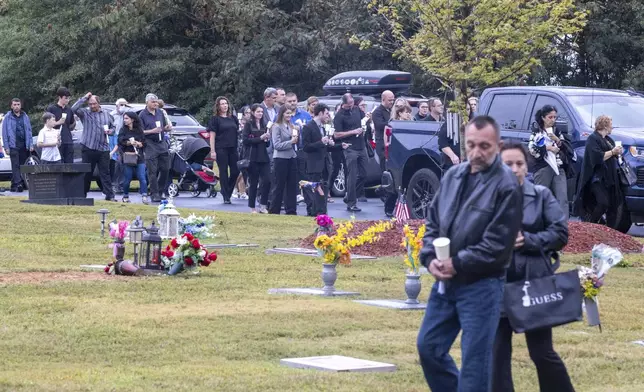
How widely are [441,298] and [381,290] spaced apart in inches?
253

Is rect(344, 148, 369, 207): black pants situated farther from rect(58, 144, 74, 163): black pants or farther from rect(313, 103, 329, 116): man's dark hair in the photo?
rect(58, 144, 74, 163): black pants

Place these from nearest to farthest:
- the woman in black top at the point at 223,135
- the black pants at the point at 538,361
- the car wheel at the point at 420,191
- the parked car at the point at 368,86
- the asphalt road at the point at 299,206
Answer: the black pants at the point at 538,361 → the car wheel at the point at 420,191 → the asphalt road at the point at 299,206 → the woman in black top at the point at 223,135 → the parked car at the point at 368,86

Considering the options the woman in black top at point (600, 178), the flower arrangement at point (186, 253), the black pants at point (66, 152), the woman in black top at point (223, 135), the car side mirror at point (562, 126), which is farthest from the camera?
the black pants at point (66, 152)

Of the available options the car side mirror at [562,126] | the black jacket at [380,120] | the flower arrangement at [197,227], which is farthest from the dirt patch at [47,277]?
the black jacket at [380,120]

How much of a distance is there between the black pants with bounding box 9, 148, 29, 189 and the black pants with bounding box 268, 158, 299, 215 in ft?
28.2

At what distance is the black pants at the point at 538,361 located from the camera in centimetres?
779

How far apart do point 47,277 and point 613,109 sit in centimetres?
1000

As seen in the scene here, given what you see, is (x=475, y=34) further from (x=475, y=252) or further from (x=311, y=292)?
(x=475, y=252)

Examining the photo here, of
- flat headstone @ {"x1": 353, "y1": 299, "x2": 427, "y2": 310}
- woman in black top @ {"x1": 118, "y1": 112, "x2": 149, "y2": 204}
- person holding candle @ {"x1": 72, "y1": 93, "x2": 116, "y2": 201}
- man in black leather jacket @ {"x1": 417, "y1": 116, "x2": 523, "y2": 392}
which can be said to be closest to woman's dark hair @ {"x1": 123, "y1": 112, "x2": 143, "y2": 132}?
woman in black top @ {"x1": 118, "y1": 112, "x2": 149, "y2": 204}

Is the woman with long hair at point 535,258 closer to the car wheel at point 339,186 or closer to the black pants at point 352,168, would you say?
the black pants at point 352,168

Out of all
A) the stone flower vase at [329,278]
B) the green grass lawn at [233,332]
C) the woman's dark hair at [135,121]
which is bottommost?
the green grass lawn at [233,332]

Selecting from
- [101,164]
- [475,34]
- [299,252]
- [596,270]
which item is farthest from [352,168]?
[596,270]

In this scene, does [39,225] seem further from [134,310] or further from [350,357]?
[350,357]

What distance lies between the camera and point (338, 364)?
374 inches
